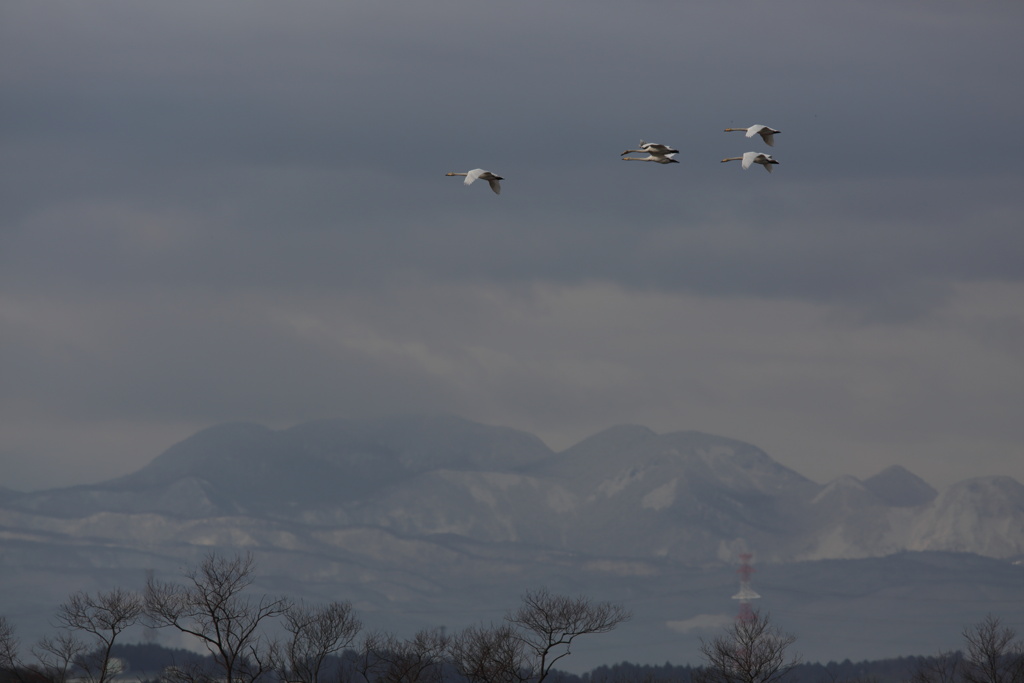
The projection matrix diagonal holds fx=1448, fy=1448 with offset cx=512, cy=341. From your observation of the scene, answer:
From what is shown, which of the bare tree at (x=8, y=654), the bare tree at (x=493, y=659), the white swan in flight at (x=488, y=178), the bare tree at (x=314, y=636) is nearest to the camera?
the white swan in flight at (x=488, y=178)

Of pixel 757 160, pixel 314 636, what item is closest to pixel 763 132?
pixel 757 160

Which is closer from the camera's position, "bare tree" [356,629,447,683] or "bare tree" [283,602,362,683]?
"bare tree" [356,629,447,683]

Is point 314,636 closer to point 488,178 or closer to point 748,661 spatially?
point 748,661

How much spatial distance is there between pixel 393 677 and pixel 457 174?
156 ft

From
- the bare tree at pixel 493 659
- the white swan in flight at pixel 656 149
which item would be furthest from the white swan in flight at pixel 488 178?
the bare tree at pixel 493 659

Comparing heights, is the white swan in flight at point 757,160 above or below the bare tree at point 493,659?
above

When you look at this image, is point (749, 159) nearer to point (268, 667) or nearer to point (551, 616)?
point (551, 616)

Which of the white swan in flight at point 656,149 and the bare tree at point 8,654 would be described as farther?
the bare tree at point 8,654

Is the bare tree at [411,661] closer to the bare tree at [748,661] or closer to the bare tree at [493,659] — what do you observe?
the bare tree at [493,659]

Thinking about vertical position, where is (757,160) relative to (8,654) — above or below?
above

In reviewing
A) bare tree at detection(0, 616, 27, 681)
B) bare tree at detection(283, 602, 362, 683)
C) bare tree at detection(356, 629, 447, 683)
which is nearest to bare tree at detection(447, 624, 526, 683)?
bare tree at detection(356, 629, 447, 683)

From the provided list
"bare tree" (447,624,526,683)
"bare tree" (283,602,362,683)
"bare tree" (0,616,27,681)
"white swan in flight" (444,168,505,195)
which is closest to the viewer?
"white swan in flight" (444,168,505,195)

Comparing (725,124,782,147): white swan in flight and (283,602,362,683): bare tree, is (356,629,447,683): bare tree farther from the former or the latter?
(725,124,782,147): white swan in flight

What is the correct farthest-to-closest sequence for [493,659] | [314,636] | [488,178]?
[314,636] < [493,659] < [488,178]
